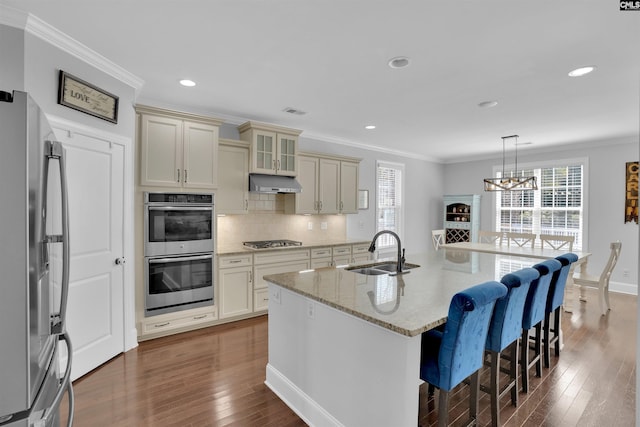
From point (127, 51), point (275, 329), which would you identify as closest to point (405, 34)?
point (127, 51)

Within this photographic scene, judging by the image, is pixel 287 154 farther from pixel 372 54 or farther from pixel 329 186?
pixel 372 54

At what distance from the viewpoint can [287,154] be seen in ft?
14.8

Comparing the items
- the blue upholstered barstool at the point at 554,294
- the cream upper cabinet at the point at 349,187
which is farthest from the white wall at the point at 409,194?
the blue upholstered barstool at the point at 554,294

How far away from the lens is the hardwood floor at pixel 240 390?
7.09ft

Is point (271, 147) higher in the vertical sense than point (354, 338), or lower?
higher

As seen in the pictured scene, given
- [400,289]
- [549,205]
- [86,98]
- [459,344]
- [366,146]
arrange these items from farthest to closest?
[549,205] → [366,146] → [86,98] → [400,289] → [459,344]

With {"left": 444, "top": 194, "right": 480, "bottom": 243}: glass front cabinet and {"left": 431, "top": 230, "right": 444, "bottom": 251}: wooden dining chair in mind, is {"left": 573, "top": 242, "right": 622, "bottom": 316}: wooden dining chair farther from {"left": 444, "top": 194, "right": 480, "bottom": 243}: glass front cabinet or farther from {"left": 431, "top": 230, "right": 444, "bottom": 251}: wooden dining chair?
{"left": 444, "top": 194, "right": 480, "bottom": 243}: glass front cabinet

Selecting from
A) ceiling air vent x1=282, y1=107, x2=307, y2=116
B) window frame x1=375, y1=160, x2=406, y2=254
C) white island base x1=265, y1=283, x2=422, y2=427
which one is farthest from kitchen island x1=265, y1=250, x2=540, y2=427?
window frame x1=375, y1=160, x2=406, y2=254

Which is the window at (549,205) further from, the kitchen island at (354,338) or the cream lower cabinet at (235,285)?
the cream lower cabinet at (235,285)

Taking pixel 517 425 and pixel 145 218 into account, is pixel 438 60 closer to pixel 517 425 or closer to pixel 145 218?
pixel 517 425

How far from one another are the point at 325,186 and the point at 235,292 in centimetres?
217

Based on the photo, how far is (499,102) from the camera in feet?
12.0

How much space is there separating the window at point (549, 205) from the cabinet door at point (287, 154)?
4.99 meters

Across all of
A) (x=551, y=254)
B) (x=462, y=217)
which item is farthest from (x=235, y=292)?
(x=462, y=217)
